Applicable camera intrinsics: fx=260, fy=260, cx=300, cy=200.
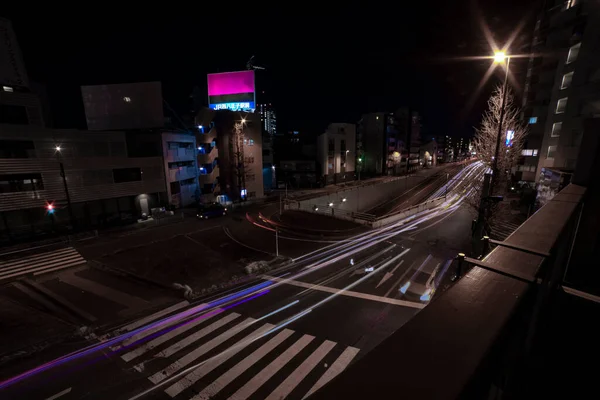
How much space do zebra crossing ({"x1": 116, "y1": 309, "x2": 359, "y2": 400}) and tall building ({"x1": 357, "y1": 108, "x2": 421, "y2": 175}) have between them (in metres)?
65.5

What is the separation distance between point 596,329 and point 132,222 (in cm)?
3367

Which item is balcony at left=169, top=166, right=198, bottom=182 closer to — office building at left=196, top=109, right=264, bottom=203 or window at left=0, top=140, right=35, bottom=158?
office building at left=196, top=109, right=264, bottom=203

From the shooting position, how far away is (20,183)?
2303 centimetres

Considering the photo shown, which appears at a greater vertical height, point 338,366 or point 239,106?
point 239,106

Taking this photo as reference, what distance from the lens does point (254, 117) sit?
4212 cm

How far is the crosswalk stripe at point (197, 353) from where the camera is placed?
31.8 ft

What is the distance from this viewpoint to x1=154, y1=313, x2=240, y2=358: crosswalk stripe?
1086 cm

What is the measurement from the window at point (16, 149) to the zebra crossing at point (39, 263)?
9.76 metres

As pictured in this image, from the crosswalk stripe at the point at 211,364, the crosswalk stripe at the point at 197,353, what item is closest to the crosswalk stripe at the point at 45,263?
the crosswalk stripe at the point at 197,353

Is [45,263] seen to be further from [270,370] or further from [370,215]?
[370,215]

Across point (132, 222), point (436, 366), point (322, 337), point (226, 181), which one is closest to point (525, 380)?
point (436, 366)

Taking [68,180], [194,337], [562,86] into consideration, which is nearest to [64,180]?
[68,180]

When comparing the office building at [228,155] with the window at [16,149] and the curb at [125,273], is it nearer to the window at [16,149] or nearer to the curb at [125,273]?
the window at [16,149]

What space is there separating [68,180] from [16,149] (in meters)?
4.31
